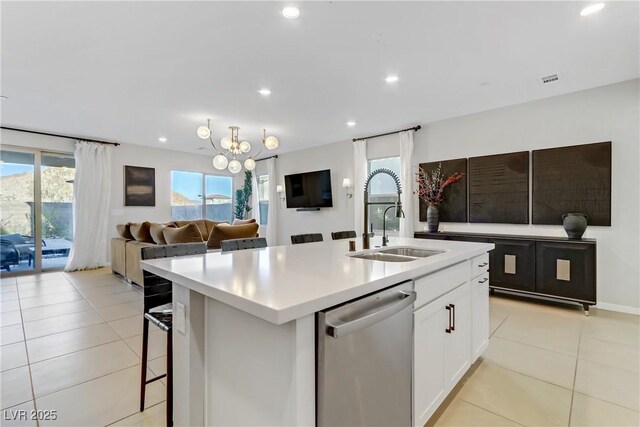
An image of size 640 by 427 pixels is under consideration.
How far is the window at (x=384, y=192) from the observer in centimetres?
550

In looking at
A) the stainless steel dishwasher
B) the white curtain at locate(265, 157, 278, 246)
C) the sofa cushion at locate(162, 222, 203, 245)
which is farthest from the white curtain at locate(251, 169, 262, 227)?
the stainless steel dishwasher

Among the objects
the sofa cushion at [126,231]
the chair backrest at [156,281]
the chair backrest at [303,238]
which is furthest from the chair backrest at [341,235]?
the sofa cushion at [126,231]

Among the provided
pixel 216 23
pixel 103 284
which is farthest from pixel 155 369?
pixel 103 284

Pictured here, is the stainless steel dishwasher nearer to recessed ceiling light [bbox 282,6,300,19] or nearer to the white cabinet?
the white cabinet

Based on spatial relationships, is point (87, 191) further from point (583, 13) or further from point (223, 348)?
point (583, 13)

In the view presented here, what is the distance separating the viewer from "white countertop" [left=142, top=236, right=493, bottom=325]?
0.91m

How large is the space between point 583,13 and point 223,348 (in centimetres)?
327

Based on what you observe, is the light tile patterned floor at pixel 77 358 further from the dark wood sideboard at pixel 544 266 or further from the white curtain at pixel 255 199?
the white curtain at pixel 255 199

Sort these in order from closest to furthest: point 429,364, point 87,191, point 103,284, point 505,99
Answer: point 429,364
point 505,99
point 103,284
point 87,191

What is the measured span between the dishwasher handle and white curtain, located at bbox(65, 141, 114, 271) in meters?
6.67

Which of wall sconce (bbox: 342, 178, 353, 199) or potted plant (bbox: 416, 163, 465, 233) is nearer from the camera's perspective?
potted plant (bbox: 416, 163, 465, 233)

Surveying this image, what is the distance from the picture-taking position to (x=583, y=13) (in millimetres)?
2182

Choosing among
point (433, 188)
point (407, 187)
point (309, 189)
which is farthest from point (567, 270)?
point (309, 189)

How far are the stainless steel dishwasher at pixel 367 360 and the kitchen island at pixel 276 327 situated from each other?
0.12 ft
